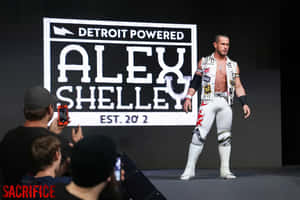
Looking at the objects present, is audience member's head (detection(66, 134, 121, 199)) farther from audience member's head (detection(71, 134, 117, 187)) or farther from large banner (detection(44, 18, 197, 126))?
large banner (detection(44, 18, 197, 126))

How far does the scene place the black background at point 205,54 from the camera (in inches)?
179

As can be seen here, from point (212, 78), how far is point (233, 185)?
126 centimetres

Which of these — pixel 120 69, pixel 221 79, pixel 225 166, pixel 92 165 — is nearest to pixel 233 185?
pixel 225 166

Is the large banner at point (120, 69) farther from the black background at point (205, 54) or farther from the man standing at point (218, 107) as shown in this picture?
Answer: the man standing at point (218, 107)

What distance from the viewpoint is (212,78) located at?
4.18m

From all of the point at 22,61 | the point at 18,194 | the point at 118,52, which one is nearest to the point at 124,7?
the point at 118,52

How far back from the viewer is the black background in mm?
4555

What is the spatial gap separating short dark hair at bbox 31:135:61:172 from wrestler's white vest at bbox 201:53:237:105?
2.81 m

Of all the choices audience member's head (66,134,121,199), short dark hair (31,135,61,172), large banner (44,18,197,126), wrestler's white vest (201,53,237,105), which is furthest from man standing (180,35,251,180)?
audience member's head (66,134,121,199)

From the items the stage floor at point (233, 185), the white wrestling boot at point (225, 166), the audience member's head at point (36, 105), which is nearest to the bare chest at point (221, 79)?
the white wrestling boot at point (225, 166)

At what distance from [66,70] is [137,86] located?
Answer: 961 mm

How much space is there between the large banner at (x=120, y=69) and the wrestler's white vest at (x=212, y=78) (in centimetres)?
68

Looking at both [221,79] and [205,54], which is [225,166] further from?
[205,54]

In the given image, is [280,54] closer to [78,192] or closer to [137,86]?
[137,86]
